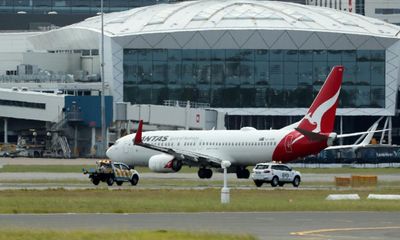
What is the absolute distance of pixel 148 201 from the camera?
73.7 metres

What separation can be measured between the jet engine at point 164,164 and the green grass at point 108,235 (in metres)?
64.9

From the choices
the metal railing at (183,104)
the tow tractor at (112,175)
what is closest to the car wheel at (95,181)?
the tow tractor at (112,175)

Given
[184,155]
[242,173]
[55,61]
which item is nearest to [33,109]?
[55,61]

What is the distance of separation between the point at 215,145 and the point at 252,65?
63615mm

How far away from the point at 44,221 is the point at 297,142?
53.8m

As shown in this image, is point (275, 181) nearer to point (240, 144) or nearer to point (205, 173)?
point (205, 173)

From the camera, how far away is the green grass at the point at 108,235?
48938 millimetres

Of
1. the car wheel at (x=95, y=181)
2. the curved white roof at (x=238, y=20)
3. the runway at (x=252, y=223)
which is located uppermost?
the curved white roof at (x=238, y=20)

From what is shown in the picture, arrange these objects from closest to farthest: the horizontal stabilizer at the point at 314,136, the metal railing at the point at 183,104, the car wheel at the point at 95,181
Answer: the car wheel at the point at 95,181
the horizontal stabilizer at the point at 314,136
the metal railing at the point at 183,104

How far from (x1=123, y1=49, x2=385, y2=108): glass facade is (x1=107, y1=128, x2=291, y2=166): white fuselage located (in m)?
55.6

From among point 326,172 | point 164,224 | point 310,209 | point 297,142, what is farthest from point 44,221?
point 326,172

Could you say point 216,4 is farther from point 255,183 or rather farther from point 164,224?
point 164,224

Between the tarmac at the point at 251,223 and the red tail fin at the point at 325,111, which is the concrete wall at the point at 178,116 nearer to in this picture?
the red tail fin at the point at 325,111

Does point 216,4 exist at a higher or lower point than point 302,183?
higher
